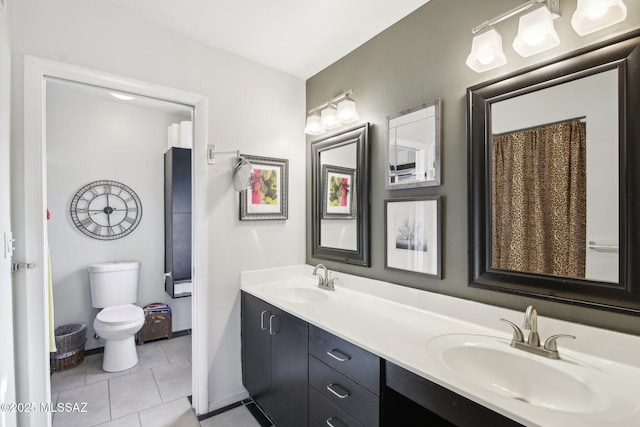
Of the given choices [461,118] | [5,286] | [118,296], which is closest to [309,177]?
[461,118]

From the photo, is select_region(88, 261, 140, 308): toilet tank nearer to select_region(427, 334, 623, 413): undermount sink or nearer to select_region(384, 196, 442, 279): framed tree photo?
select_region(384, 196, 442, 279): framed tree photo

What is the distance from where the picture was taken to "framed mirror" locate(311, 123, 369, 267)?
1968 mm

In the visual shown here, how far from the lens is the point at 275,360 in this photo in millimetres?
1772

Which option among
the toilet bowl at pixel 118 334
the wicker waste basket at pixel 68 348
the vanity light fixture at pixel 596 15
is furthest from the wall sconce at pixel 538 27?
the wicker waste basket at pixel 68 348

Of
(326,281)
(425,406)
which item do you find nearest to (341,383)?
(425,406)

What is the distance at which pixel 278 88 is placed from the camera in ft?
7.78

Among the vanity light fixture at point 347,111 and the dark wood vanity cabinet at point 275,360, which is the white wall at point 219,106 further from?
the vanity light fixture at point 347,111

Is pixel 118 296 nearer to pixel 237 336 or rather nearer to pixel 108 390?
pixel 108 390

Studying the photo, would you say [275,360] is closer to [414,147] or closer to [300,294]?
[300,294]

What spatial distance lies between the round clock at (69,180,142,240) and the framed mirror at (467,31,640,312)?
10.4 feet

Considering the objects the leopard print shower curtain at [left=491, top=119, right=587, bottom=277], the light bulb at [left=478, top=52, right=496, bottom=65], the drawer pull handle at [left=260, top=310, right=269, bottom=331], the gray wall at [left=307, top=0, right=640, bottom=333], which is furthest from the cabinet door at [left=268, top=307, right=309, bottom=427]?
the light bulb at [left=478, top=52, right=496, bottom=65]

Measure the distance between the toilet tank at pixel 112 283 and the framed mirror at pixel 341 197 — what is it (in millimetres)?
1886

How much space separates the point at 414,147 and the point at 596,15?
830mm

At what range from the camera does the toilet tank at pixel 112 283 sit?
9.06ft
